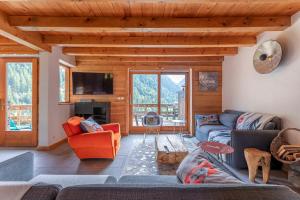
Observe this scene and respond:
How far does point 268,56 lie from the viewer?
394cm

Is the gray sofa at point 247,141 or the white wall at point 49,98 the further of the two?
the white wall at point 49,98

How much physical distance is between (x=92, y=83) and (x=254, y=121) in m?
4.62

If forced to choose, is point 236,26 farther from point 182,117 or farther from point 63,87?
point 63,87

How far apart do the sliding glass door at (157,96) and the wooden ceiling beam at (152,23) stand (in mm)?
3470

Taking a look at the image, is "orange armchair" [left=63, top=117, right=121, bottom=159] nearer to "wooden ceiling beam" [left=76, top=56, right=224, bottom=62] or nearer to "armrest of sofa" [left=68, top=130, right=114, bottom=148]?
"armrest of sofa" [left=68, top=130, right=114, bottom=148]

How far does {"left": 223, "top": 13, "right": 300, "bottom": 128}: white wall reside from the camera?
3377mm

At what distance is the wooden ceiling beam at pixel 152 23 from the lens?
11.1ft

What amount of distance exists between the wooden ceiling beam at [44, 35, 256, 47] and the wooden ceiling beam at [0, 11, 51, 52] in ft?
0.62

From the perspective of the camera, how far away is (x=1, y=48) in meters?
4.78

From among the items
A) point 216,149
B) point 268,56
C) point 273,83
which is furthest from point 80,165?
point 268,56

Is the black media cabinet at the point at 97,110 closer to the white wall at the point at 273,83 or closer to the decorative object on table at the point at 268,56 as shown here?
the white wall at the point at 273,83

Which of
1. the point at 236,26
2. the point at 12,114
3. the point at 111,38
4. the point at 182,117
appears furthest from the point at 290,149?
the point at 12,114

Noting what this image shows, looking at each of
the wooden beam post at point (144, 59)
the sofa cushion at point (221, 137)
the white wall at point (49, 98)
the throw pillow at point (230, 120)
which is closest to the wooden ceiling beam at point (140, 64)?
the wooden beam post at point (144, 59)

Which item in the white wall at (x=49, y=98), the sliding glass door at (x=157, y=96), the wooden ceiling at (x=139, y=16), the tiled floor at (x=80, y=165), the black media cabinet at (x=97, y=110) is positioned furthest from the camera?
the sliding glass door at (x=157, y=96)
